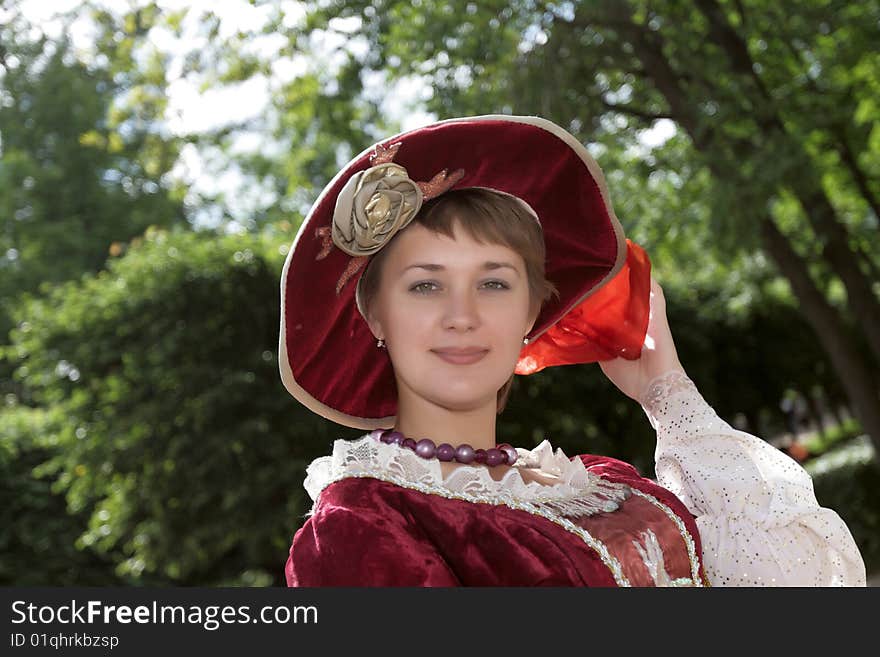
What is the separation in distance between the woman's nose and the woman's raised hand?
54cm

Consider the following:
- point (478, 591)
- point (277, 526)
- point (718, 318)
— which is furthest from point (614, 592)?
point (718, 318)

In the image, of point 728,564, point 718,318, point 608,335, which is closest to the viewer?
point 728,564

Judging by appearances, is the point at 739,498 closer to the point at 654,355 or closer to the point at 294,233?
the point at 654,355

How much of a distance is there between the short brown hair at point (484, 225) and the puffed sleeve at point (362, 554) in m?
0.49

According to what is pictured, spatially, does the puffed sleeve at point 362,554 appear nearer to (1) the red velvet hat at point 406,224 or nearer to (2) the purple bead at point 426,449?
(2) the purple bead at point 426,449

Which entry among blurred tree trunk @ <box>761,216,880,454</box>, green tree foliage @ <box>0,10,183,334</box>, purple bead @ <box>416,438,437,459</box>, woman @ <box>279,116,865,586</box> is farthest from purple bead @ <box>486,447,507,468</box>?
green tree foliage @ <box>0,10,183,334</box>

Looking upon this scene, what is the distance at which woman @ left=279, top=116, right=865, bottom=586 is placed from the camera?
1.66 metres

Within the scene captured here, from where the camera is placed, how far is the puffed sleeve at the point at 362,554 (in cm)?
155

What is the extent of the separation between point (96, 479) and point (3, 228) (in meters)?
15.1

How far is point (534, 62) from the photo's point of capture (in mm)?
6336

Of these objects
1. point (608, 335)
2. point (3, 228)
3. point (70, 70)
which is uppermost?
point (70, 70)

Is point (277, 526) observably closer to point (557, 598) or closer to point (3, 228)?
point (557, 598)

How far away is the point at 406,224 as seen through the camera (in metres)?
1.87

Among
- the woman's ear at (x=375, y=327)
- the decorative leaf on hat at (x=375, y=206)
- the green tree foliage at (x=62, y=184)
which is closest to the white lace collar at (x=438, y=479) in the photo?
the woman's ear at (x=375, y=327)
